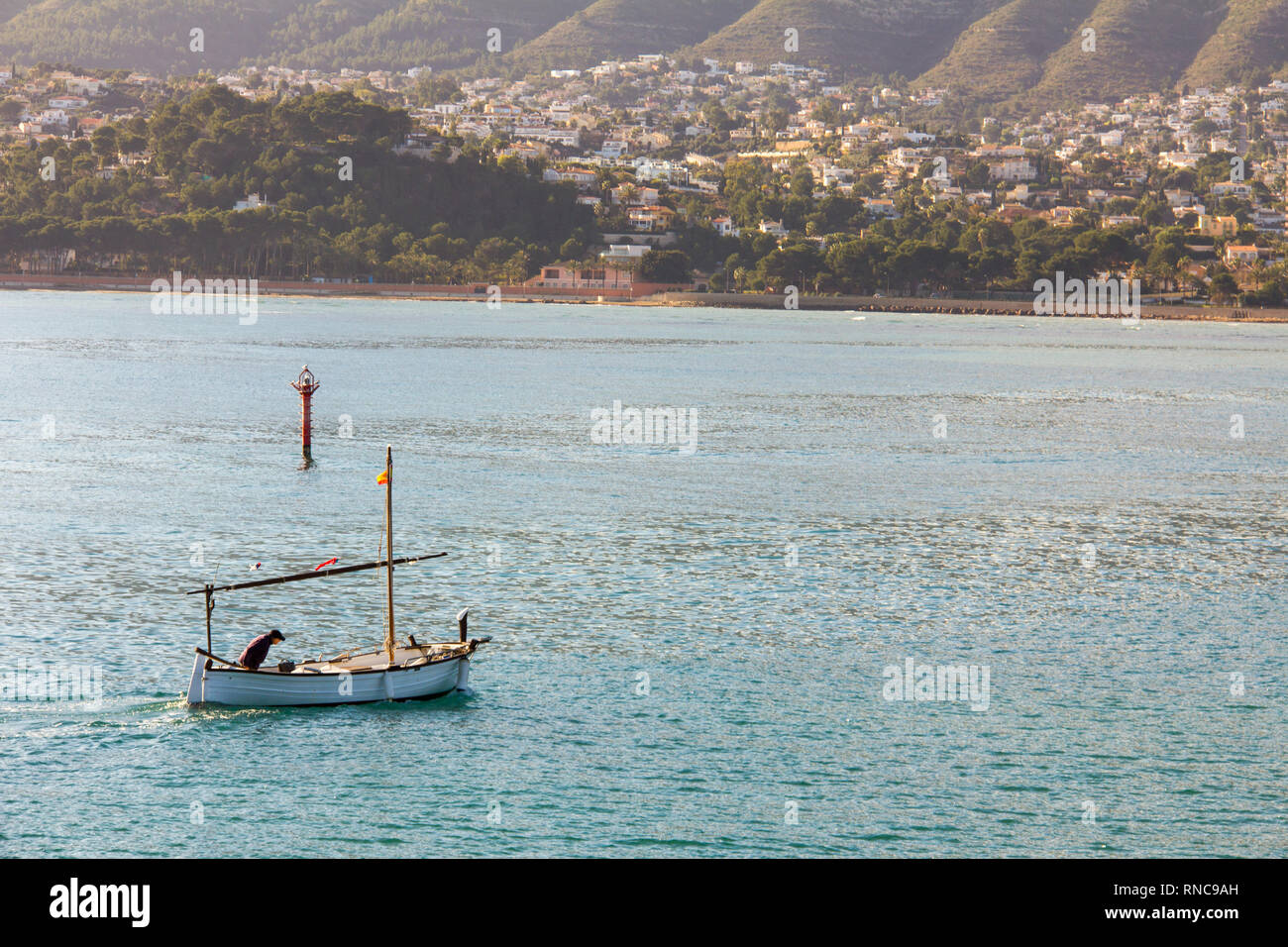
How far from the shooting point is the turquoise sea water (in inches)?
730

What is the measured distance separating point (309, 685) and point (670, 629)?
7787 millimetres

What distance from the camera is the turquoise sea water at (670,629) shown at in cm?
1853

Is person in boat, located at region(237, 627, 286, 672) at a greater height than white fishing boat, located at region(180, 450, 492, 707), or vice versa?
person in boat, located at region(237, 627, 286, 672)

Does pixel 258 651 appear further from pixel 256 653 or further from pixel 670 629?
pixel 670 629

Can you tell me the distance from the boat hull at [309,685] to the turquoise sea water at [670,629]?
0.92 ft

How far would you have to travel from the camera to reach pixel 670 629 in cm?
2736

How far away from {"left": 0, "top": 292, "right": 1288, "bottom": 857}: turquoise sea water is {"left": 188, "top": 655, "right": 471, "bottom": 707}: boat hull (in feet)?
0.92

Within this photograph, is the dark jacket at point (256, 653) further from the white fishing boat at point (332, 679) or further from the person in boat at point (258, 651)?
the white fishing boat at point (332, 679)
